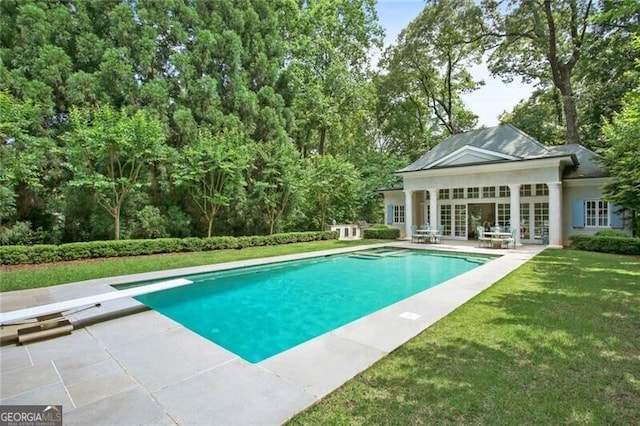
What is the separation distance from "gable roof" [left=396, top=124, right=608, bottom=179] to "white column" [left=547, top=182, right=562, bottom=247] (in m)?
1.43

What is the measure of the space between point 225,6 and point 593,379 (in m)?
22.5

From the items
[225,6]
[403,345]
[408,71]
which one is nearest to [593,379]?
[403,345]

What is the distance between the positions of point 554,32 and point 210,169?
23116 millimetres

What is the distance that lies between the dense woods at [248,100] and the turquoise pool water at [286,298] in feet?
19.7

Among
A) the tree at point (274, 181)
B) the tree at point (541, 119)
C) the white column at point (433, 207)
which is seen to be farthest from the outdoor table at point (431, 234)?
the tree at point (541, 119)

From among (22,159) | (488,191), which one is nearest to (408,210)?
(488,191)

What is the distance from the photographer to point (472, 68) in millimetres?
27547

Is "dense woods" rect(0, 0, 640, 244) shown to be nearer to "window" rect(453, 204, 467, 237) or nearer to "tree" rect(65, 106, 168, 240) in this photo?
"tree" rect(65, 106, 168, 240)

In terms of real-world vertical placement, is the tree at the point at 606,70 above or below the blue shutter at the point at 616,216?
above

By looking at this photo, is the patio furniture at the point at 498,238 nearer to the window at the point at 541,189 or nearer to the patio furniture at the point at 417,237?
the patio furniture at the point at 417,237

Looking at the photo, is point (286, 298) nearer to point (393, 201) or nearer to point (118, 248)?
point (118, 248)

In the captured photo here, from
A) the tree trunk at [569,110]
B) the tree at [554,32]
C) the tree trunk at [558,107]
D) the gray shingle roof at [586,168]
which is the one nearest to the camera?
the gray shingle roof at [586,168]

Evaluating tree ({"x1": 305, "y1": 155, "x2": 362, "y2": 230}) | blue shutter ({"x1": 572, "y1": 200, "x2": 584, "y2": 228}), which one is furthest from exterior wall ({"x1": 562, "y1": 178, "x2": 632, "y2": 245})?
tree ({"x1": 305, "y1": 155, "x2": 362, "y2": 230})

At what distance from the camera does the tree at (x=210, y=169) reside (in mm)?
14078
